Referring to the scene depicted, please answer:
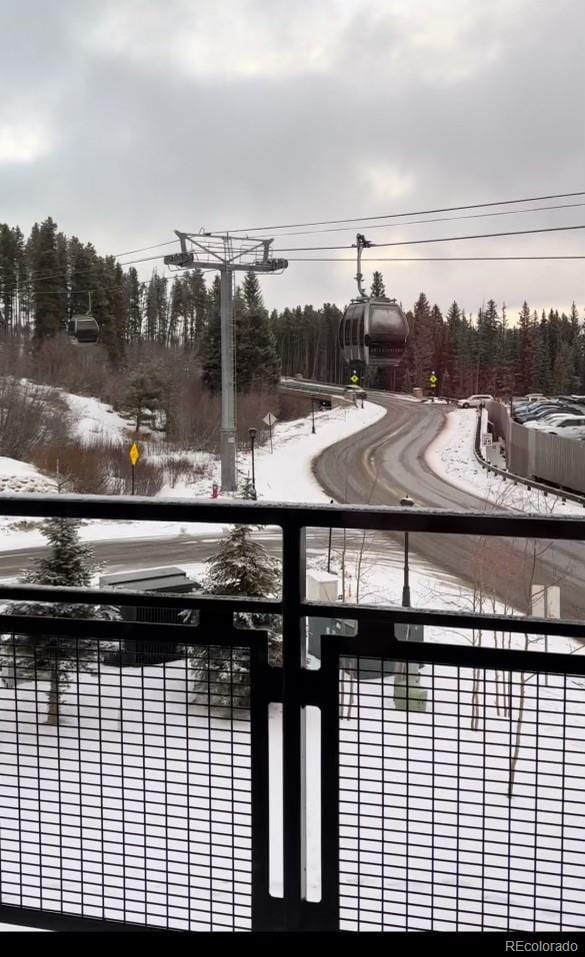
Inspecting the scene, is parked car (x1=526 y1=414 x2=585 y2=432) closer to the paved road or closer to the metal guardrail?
the metal guardrail

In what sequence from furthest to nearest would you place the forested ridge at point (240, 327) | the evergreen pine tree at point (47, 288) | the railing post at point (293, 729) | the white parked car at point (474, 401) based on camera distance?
the white parked car at point (474, 401)
the evergreen pine tree at point (47, 288)
the forested ridge at point (240, 327)
the railing post at point (293, 729)

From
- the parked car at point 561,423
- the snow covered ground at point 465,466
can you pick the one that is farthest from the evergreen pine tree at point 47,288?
the parked car at point 561,423

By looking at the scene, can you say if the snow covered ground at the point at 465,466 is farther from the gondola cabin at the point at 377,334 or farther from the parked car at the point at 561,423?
the gondola cabin at the point at 377,334

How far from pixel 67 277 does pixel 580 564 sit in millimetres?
18084

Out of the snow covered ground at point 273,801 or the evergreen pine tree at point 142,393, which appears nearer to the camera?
the snow covered ground at point 273,801

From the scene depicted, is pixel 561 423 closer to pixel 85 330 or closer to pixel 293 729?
pixel 85 330

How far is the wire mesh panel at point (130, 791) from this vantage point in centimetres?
92

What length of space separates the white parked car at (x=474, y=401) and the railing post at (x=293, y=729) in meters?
26.9

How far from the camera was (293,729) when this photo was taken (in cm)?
90

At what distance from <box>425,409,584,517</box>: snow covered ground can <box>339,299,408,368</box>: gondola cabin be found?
6791mm
